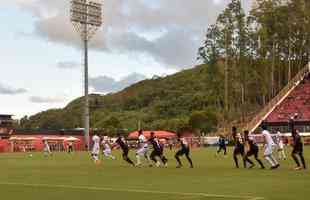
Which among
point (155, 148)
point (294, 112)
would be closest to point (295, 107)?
point (294, 112)

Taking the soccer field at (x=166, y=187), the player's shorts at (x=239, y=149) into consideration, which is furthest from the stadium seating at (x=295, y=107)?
the soccer field at (x=166, y=187)

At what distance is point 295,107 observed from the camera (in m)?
88.9

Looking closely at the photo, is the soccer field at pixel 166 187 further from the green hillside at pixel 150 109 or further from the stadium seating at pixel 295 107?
the green hillside at pixel 150 109

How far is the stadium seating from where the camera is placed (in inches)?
3378

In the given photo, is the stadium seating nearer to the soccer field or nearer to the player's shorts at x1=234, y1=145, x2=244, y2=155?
the player's shorts at x1=234, y1=145, x2=244, y2=155

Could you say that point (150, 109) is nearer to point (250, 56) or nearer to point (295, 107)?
point (250, 56)

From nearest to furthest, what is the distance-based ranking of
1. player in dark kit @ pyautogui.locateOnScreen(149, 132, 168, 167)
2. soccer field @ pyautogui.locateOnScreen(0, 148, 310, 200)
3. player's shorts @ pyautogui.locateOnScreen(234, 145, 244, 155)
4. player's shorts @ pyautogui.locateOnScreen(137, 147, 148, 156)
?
1. soccer field @ pyautogui.locateOnScreen(0, 148, 310, 200)
2. player's shorts @ pyautogui.locateOnScreen(234, 145, 244, 155)
3. player in dark kit @ pyautogui.locateOnScreen(149, 132, 168, 167)
4. player's shorts @ pyautogui.locateOnScreen(137, 147, 148, 156)

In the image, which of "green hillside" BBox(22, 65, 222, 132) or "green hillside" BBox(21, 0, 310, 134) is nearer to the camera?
"green hillside" BBox(21, 0, 310, 134)

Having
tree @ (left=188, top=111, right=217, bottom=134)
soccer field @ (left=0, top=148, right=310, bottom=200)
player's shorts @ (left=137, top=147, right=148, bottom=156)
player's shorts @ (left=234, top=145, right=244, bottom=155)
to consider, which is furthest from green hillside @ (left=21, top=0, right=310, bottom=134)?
soccer field @ (left=0, top=148, right=310, bottom=200)

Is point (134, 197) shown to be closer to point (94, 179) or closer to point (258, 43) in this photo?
point (94, 179)

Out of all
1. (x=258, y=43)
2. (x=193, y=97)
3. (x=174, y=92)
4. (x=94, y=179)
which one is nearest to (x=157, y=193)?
(x=94, y=179)

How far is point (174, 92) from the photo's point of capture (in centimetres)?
16662

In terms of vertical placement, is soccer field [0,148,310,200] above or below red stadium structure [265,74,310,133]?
below

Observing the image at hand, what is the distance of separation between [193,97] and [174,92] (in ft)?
54.7
